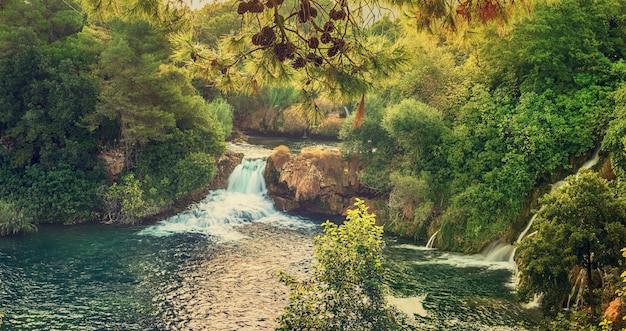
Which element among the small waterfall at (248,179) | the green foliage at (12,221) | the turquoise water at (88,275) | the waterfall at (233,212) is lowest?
the turquoise water at (88,275)

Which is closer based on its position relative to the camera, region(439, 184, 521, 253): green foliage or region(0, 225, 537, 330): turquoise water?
region(0, 225, 537, 330): turquoise water

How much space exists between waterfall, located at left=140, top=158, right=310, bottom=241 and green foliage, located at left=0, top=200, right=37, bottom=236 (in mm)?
7067

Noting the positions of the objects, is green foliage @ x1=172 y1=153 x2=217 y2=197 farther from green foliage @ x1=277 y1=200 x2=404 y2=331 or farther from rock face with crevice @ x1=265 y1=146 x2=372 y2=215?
green foliage @ x1=277 y1=200 x2=404 y2=331

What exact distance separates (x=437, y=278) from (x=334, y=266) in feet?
→ 42.8

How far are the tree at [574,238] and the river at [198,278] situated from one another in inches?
169

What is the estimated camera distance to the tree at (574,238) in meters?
17.2

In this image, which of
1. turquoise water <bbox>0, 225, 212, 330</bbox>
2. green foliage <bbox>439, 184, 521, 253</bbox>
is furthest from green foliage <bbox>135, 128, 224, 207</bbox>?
green foliage <bbox>439, 184, 521, 253</bbox>

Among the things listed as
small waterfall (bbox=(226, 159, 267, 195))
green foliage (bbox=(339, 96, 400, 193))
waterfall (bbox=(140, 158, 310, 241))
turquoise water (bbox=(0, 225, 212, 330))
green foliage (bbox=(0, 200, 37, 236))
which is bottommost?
turquoise water (bbox=(0, 225, 212, 330))

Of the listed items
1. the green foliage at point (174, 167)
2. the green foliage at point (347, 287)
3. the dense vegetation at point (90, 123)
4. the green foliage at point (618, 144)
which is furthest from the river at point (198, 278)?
the green foliage at point (618, 144)

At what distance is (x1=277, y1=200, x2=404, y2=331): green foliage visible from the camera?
1594 cm

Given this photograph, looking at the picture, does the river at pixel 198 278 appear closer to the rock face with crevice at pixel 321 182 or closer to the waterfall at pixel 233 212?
the waterfall at pixel 233 212

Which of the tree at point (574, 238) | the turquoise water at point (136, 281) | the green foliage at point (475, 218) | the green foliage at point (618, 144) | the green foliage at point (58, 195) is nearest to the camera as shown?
the tree at point (574, 238)

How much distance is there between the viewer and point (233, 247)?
1300 inches

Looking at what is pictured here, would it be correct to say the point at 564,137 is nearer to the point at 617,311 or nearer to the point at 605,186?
the point at 605,186
